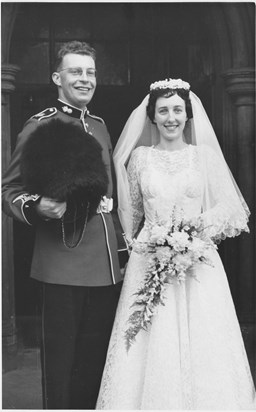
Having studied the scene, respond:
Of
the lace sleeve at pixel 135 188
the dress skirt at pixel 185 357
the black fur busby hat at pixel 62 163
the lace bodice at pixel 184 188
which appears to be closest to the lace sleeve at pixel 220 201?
the lace bodice at pixel 184 188

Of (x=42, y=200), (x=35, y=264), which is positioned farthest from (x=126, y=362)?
(x=42, y=200)

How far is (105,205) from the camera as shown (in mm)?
3988

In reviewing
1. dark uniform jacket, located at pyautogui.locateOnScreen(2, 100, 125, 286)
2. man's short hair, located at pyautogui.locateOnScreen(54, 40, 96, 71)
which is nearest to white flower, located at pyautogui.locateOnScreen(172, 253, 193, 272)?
dark uniform jacket, located at pyautogui.locateOnScreen(2, 100, 125, 286)

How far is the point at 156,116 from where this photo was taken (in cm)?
404

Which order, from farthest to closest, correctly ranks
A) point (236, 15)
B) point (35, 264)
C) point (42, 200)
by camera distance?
point (236, 15) < point (35, 264) < point (42, 200)

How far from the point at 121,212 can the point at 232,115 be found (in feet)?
3.91

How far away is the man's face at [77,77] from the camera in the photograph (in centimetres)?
392

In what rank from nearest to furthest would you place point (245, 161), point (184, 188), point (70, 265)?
point (70, 265) → point (184, 188) → point (245, 161)

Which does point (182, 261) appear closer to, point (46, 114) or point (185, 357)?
point (185, 357)

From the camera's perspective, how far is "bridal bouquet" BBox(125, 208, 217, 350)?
3.75m

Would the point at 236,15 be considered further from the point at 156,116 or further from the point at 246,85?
the point at 156,116

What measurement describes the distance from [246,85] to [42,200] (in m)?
1.80

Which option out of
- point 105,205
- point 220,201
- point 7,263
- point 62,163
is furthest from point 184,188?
point 7,263

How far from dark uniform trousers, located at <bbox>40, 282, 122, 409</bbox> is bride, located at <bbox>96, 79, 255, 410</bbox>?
0.50ft
